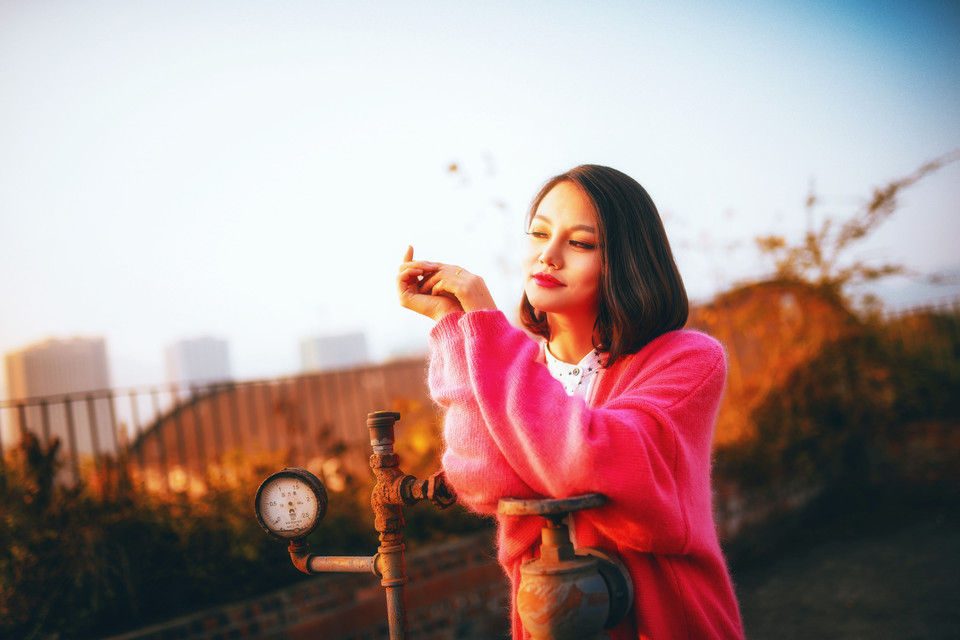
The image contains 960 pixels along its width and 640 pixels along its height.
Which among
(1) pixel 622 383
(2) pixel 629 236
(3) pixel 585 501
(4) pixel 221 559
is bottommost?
(4) pixel 221 559

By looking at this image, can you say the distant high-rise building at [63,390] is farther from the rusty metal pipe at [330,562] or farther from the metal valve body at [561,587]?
the metal valve body at [561,587]

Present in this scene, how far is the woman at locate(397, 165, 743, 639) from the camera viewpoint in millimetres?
1273

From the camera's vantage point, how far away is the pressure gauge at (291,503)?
162cm

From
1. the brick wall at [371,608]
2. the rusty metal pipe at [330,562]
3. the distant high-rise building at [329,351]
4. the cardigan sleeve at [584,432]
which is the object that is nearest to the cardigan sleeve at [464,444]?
the cardigan sleeve at [584,432]

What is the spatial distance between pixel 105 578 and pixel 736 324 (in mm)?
5831

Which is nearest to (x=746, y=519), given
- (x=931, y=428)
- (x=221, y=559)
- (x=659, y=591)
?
(x=931, y=428)

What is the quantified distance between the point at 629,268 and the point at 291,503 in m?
1.05

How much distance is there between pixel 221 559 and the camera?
3.73 m

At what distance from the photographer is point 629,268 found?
1.53 m

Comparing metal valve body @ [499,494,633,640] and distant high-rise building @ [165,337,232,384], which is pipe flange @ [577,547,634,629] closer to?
metal valve body @ [499,494,633,640]

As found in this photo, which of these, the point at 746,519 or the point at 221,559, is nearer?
the point at 221,559

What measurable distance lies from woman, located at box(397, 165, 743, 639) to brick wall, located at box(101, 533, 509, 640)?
7.71 ft

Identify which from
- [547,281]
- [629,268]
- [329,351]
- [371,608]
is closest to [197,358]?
[329,351]

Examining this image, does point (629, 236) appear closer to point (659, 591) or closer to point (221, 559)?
point (659, 591)
